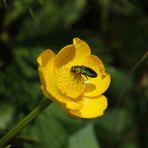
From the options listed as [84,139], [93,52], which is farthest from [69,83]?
[93,52]

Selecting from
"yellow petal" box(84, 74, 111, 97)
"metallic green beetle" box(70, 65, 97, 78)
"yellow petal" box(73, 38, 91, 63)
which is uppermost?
"yellow petal" box(73, 38, 91, 63)

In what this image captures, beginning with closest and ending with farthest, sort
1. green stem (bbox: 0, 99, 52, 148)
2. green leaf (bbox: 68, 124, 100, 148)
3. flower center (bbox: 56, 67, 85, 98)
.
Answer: green stem (bbox: 0, 99, 52, 148), flower center (bbox: 56, 67, 85, 98), green leaf (bbox: 68, 124, 100, 148)

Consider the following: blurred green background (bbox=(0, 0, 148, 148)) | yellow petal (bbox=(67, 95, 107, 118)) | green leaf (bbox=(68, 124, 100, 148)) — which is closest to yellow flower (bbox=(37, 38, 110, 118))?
yellow petal (bbox=(67, 95, 107, 118))

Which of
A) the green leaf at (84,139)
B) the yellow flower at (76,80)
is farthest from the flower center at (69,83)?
the green leaf at (84,139)

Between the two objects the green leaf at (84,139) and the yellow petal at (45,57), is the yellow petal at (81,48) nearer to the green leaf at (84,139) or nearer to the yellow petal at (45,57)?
the yellow petal at (45,57)

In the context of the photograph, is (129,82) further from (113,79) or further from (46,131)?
(46,131)

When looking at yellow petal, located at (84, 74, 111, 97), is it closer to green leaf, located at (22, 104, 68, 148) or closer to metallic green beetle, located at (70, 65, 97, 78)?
metallic green beetle, located at (70, 65, 97, 78)

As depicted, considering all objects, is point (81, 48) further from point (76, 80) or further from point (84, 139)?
point (84, 139)

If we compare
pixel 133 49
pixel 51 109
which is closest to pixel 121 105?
pixel 133 49
